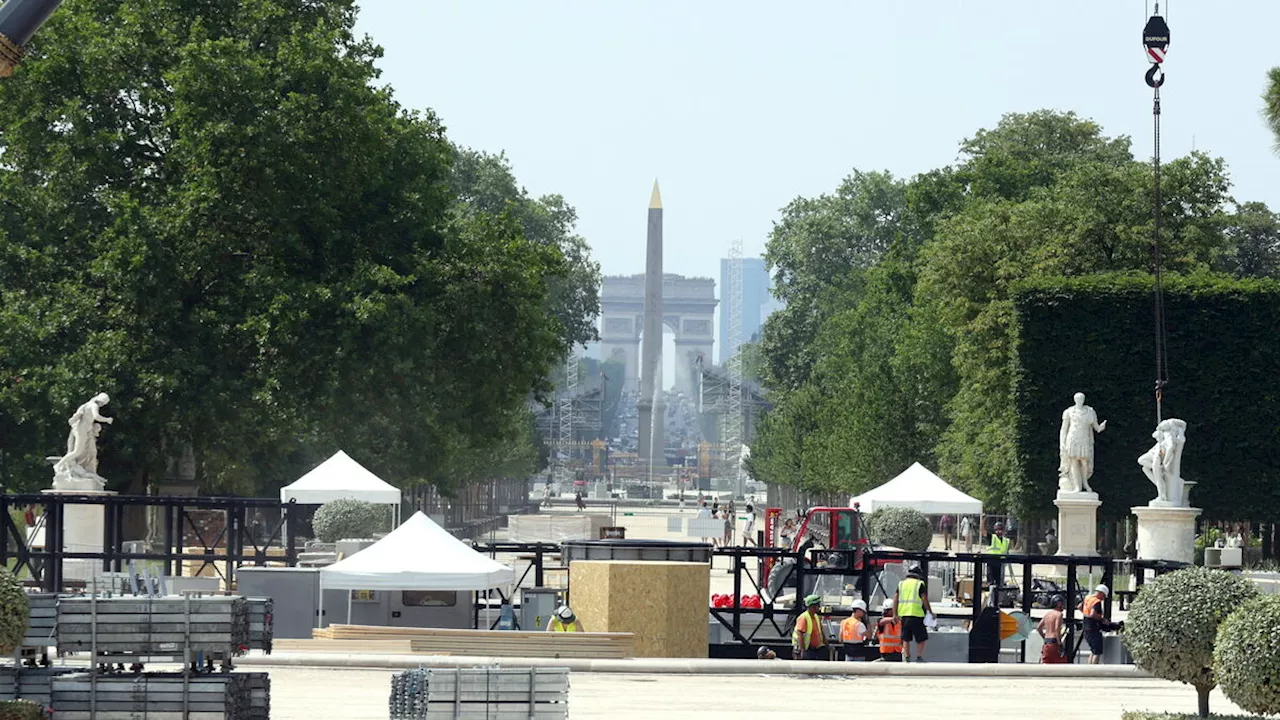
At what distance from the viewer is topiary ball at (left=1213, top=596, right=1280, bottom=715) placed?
19734 mm

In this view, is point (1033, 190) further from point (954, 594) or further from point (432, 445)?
point (954, 594)

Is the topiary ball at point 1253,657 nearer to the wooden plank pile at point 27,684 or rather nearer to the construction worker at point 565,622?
the wooden plank pile at point 27,684

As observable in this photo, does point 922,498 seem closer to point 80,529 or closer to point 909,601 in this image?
point 909,601

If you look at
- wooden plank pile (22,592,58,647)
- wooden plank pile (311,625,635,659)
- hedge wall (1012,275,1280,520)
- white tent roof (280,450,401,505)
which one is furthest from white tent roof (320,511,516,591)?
hedge wall (1012,275,1280,520)

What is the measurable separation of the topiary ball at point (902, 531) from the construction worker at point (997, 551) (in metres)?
1.53

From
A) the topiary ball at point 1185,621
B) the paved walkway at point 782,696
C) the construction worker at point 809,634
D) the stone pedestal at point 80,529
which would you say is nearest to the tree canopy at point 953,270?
the stone pedestal at point 80,529

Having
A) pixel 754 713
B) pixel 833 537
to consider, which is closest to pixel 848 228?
pixel 833 537

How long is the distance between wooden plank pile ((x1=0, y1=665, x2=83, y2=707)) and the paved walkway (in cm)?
252

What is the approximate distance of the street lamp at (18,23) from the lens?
14.2 meters

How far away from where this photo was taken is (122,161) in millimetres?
52312

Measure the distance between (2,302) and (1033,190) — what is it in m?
38.1

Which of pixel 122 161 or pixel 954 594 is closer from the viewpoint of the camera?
pixel 954 594

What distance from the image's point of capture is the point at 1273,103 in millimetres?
44969

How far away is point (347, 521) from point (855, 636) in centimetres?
1520
